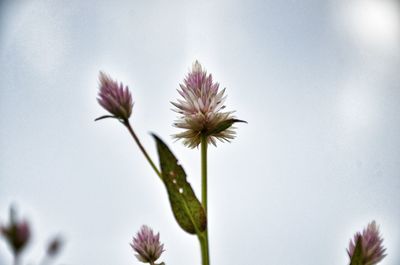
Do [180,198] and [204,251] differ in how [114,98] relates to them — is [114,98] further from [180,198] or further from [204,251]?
[204,251]

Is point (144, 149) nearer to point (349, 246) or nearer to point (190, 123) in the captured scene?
point (190, 123)

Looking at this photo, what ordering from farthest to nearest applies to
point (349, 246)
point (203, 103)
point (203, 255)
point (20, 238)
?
point (203, 103)
point (349, 246)
point (203, 255)
point (20, 238)

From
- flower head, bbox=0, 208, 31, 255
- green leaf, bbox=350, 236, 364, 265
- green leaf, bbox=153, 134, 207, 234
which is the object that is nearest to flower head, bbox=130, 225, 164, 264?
green leaf, bbox=153, 134, 207, 234

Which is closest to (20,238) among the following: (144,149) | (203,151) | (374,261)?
(144,149)

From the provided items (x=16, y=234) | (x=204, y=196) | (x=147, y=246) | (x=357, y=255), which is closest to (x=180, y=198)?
(x=204, y=196)

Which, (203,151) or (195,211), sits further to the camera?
(203,151)

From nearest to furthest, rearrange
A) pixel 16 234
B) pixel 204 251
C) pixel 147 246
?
pixel 16 234, pixel 204 251, pixel 147 246

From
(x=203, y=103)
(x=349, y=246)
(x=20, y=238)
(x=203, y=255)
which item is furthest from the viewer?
(x=203, y=103)

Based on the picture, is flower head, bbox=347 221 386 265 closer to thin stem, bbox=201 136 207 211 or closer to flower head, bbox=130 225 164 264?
thin stem, bbox=201 136 207 211
